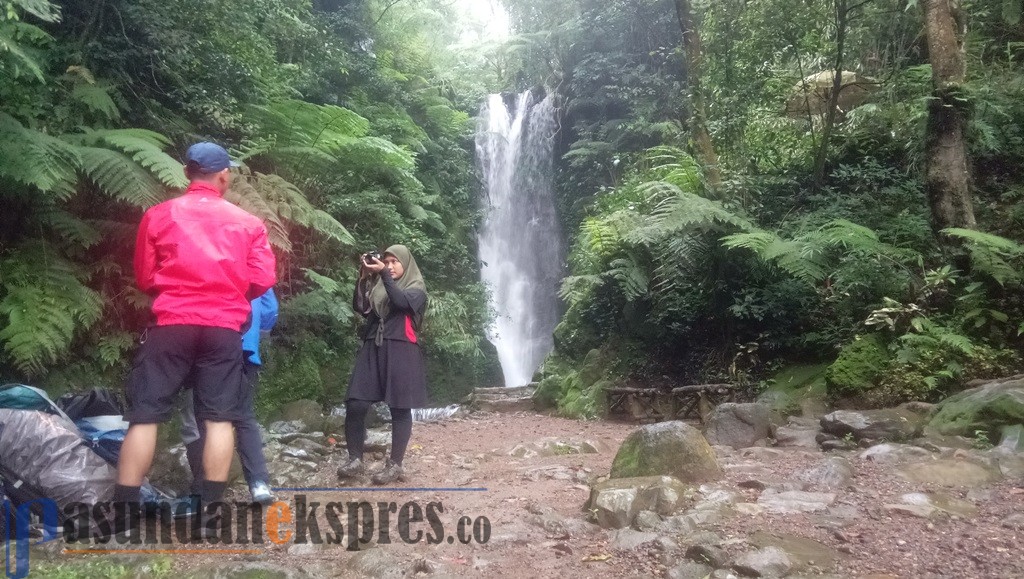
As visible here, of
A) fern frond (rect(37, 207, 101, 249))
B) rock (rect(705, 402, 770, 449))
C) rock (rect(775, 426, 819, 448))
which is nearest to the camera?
fern frond (rect(37, 207, 101, 249))

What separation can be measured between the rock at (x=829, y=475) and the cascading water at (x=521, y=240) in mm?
12100

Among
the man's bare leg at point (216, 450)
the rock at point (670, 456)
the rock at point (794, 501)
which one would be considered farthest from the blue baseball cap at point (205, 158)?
the rock at point (794, 501)

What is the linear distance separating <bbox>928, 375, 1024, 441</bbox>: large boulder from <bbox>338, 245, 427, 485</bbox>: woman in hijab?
11.7 ft

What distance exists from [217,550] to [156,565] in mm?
307

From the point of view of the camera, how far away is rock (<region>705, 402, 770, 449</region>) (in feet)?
17.5

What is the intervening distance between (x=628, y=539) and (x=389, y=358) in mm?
1844

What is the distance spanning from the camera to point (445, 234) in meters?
13.3

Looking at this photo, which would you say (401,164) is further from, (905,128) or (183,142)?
(905,128)

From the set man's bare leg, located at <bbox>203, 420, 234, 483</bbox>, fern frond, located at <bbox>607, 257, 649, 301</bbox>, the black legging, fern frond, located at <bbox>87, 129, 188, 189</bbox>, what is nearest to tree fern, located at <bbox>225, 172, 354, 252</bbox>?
fern frond, located at <bbox>87, 129, 188, 189</bbox>

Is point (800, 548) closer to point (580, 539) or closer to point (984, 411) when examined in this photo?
point (580, 539)

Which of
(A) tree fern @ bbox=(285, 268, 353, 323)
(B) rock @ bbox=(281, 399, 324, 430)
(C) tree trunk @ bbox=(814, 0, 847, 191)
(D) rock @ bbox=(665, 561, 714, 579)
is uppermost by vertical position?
(C) tree trunk @ bbox=(814, 0, 847, 191)

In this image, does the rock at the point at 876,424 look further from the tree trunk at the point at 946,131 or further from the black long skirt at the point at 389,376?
the black long skirt at the point at 389,376

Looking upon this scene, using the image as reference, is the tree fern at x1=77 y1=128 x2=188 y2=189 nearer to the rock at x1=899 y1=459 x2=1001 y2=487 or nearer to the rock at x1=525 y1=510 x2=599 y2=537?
the rock at x1=525 y1=510 x2=599 y2=537

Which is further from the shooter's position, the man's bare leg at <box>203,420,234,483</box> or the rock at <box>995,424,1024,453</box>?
the rock at <box>995,424,1024,453</box>
